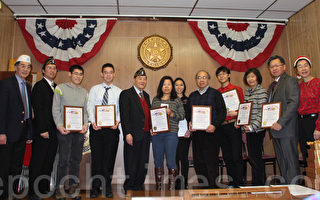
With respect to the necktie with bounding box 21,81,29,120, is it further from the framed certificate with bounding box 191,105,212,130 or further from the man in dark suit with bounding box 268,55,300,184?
the man in dark suit with bounding box 268,55,300,184

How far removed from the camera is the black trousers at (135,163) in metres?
2.90

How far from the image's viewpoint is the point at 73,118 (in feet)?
9.34

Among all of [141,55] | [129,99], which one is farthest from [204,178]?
[141,55]

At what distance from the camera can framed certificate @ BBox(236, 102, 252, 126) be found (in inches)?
118

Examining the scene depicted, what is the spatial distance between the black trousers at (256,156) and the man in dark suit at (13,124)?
3034 mm

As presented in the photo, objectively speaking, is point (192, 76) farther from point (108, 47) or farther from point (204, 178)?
point (204, 178)

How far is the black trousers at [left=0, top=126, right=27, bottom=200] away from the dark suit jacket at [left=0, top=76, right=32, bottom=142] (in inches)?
3.4

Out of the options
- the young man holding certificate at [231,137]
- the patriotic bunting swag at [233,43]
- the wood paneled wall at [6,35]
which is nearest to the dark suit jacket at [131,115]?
the young man holding certificate at [231,137]

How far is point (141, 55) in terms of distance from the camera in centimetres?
479

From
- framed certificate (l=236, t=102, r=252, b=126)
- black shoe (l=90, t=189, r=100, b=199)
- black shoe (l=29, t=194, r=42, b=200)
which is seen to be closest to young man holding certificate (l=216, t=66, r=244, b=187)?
framed certificate (l=236, t=102, r=252, b=126)

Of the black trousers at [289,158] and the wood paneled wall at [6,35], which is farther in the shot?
the wood paneled wall at [6,35]

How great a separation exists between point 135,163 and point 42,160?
1.18 m

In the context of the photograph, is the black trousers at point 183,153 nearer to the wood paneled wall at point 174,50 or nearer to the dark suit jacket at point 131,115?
the dark suit jacket at point 131,115

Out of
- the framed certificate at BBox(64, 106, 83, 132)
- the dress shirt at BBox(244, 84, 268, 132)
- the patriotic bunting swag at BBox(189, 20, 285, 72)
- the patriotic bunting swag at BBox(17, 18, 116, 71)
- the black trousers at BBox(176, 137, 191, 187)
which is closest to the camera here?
the framed certificate at BBox(64, 106, 83, 132)
